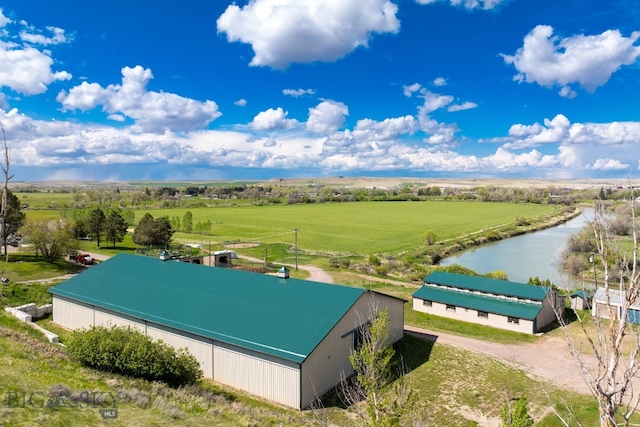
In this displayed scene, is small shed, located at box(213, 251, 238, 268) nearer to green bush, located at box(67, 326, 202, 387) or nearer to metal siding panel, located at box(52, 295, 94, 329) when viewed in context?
Answer: metal siding panel, located at box(52, 295, 94, 329)

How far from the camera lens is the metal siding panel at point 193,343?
73.6ft

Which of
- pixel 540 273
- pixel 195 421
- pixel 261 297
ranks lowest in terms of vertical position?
pixel 540 273

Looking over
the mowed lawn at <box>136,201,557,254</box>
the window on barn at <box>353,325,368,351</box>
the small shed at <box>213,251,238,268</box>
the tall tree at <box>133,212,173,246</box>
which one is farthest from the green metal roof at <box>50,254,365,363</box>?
the mowed lawn at <box>136,201,557,254</box>

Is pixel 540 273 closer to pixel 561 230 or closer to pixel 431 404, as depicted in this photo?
pixel 431 404

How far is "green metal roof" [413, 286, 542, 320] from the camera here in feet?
108

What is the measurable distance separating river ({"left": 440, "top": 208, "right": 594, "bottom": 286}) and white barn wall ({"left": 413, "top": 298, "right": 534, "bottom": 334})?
64.8 feet

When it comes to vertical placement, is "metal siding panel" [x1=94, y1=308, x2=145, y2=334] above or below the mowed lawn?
above

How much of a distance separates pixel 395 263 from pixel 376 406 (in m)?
47.9

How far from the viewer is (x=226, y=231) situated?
97438 mm

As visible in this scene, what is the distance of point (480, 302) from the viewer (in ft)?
116

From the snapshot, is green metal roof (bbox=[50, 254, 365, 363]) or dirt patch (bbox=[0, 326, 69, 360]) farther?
green metal roof (bbox=[50, 254, 365, 363])

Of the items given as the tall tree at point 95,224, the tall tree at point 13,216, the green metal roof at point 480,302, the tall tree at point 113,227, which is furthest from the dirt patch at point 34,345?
the tall tree at point 95,224

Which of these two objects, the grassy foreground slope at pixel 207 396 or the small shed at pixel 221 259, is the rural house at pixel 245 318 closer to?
the grassy foreground slope at pixel 207 396

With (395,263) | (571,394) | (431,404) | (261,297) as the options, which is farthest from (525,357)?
(395,263)
